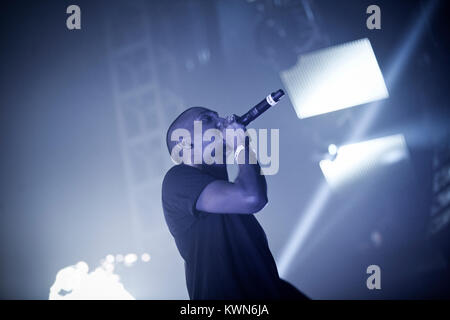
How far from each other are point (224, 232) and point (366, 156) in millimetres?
2004

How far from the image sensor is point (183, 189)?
4.91ft

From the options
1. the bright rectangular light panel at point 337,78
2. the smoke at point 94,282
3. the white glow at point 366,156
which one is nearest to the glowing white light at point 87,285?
the smoke at point 94,282

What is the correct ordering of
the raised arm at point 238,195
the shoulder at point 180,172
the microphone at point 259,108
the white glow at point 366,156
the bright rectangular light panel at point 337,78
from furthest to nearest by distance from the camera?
1. the white glow at point 366,156
2. the bright rectangular light panel at point 337,78
3. the microphone at point 259,108
4. the shoulder at point 180,172
5. the raised arm at point 238,195

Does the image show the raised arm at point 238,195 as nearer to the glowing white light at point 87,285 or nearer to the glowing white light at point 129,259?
the glowing white light at point 129,259

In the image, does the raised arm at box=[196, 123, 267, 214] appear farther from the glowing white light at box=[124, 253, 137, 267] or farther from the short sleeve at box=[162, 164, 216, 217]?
the glowing white light at box=[124, 253, 137, 267]

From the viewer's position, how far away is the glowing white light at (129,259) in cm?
332

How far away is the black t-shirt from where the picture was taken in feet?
4.66

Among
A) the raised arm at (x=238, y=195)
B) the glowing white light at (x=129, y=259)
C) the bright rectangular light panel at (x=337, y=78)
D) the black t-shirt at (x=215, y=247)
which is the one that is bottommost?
the glowing white light at (x=129, y=259)

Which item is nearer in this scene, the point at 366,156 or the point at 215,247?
the point at 215,247

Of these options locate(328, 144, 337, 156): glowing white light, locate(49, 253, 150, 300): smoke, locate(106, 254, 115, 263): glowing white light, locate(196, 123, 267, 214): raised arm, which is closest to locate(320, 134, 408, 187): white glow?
locate(328, 144, 337, 156): glowing white light

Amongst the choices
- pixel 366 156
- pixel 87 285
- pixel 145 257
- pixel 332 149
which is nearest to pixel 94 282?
pixel 87 285

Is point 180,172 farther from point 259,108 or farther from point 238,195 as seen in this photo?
point 259,108

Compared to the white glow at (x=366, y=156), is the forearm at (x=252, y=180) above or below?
below

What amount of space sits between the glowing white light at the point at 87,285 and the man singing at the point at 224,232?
2.05m
